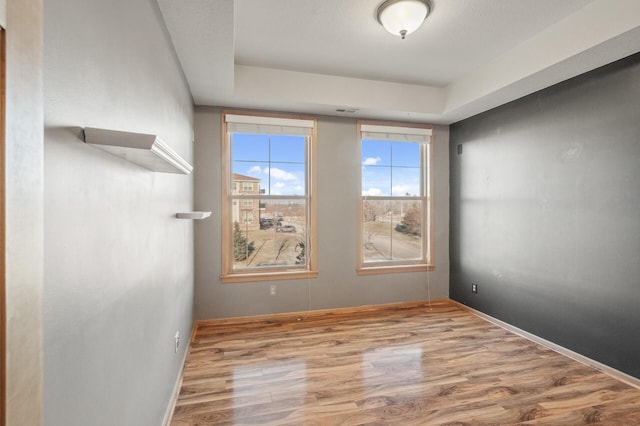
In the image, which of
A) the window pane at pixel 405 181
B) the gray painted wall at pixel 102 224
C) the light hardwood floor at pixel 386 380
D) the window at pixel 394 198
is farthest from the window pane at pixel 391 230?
the gray painted wall at pixel 102 224

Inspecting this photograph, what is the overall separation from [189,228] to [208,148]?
1.01 metres

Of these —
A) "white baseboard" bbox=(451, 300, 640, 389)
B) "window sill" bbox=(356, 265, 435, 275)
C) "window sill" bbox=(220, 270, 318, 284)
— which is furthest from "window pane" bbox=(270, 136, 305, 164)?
"white baseboard" bbox=(451, 300, 640, 389)

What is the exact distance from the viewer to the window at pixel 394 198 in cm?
406

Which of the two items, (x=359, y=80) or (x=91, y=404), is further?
(x=359, y=80)

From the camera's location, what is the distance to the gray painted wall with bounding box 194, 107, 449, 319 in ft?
11.6

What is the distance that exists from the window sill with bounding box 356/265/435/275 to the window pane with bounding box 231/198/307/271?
77cm

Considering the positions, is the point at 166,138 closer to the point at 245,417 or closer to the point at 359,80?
A: the point at 245,417

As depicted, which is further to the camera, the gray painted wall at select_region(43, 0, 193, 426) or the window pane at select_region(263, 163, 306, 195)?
the window pane at select_region(263, 163, 306, 195)

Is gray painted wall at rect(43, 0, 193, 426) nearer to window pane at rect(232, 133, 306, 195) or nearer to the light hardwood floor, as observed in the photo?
the light hardwood floor

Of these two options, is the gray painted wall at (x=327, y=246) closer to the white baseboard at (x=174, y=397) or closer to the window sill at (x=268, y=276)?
the window sill at (x=268, y=276)

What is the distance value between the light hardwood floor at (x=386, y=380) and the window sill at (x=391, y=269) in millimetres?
735

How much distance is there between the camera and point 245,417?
200 cm

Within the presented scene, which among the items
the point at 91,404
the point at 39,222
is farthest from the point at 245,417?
the point at 39,222

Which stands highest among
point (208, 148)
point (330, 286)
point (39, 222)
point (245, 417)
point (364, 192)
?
point (208, 148)
